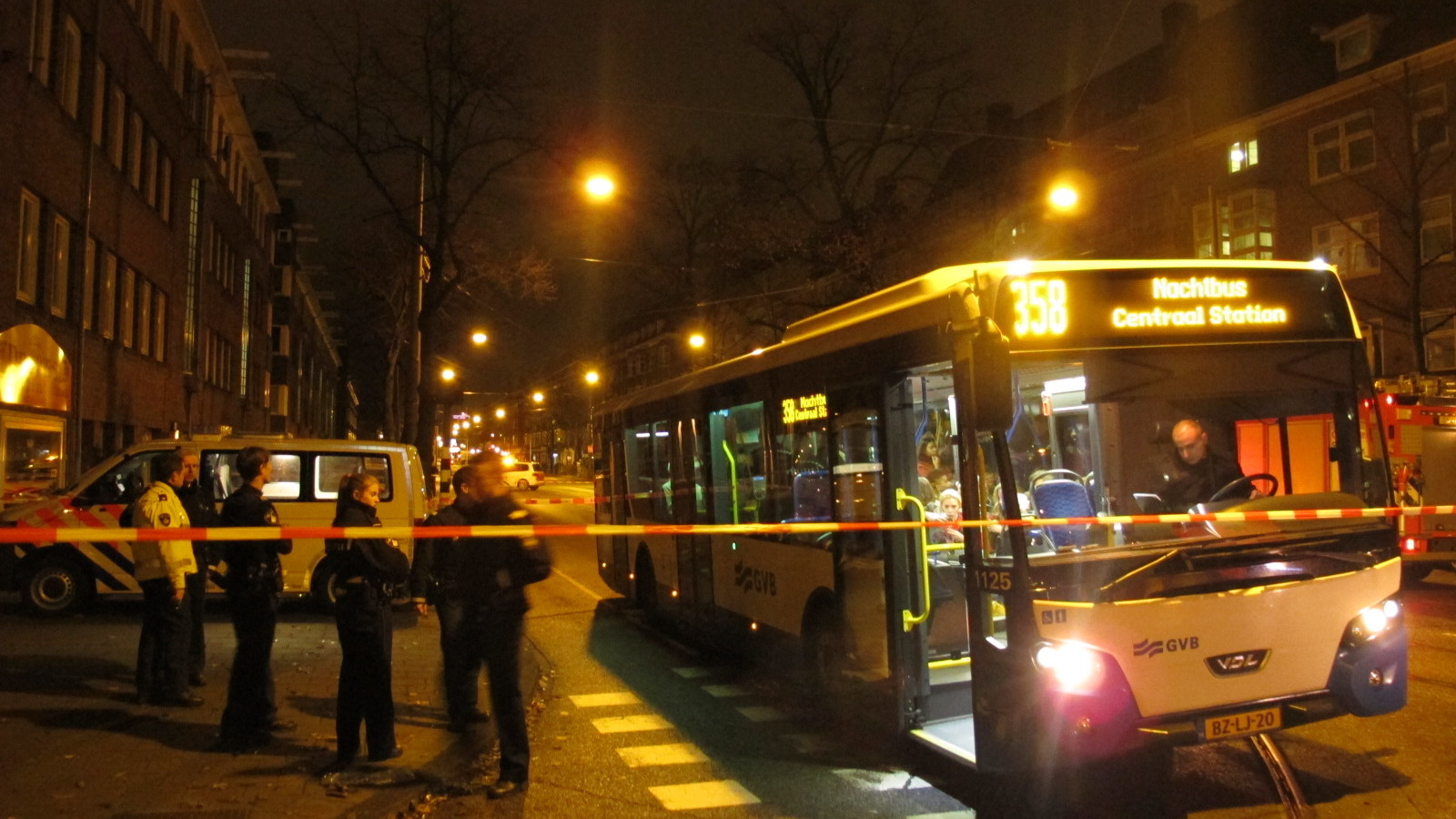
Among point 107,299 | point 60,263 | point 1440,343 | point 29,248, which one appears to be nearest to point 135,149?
point 107,299

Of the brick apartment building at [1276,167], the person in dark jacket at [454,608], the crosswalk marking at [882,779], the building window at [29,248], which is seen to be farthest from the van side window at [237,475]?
the brick apartment building at [1276,167]

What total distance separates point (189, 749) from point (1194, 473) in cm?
592

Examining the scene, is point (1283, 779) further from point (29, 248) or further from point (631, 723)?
point (29, 248)

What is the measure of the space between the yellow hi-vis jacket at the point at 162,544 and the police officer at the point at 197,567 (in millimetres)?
188

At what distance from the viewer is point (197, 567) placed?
26.2 feet

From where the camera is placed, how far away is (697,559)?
Result: 1084 cm

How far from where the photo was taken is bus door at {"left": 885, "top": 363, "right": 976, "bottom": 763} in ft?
21.8

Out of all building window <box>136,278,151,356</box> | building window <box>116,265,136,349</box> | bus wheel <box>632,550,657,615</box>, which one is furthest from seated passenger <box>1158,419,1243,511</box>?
building window <box>136,278,151,356</box>

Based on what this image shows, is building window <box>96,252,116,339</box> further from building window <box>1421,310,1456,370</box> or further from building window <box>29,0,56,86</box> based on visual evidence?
building window <box>1421,310,1456,370</box>

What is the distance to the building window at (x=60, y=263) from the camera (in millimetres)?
18375

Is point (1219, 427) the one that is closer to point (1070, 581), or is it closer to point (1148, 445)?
point (1148, 445)

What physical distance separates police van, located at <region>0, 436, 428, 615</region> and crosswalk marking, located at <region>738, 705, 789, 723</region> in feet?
17.8

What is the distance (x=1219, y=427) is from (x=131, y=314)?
74.7 ft

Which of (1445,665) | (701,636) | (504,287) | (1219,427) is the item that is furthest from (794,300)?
(1219,427)
